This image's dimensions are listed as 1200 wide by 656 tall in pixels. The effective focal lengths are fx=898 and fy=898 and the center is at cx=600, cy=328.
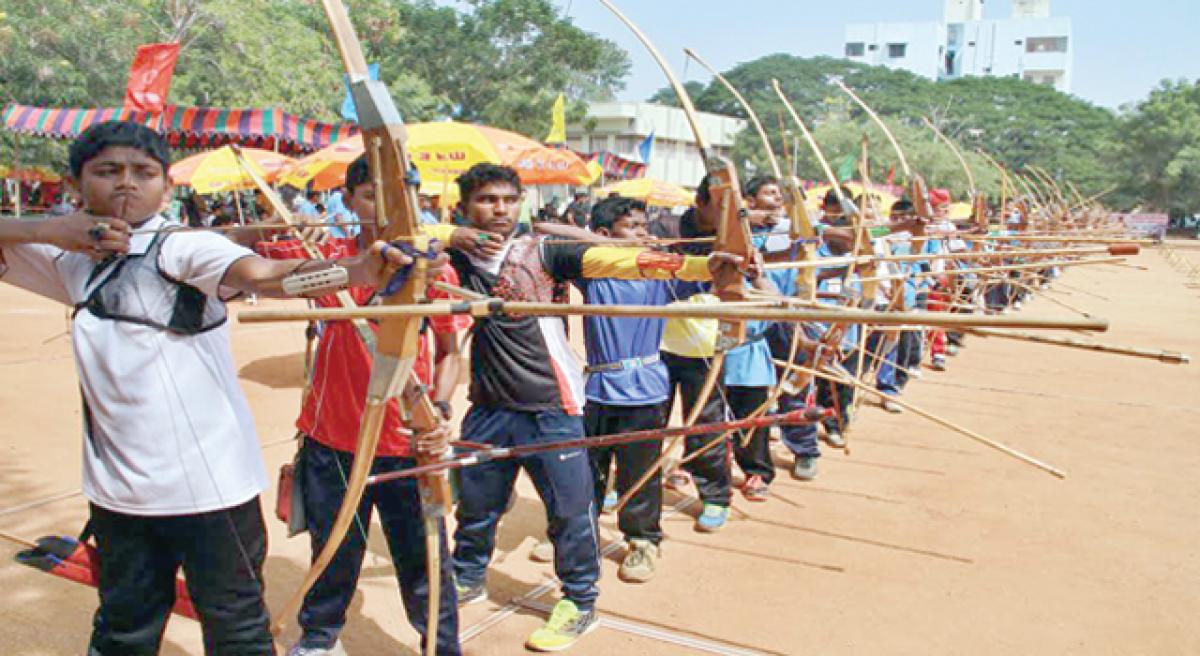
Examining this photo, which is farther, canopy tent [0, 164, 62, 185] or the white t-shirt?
canopy tent [0, 164, 62, 185]

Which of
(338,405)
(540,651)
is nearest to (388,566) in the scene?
(540,651)

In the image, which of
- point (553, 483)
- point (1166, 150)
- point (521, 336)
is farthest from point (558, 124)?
point (1166, 150)

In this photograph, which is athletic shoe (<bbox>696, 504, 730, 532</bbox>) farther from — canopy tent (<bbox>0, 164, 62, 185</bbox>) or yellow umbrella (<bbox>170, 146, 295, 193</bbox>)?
canopy tent (<bbox>0, 164, 62, 185</bbox>)

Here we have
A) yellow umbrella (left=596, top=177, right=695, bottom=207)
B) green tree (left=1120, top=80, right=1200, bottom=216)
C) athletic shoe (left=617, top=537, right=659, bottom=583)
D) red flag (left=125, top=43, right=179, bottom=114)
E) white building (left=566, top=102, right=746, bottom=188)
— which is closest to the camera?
athletic shoe (left=617, top=537, right=659, bottom=583)

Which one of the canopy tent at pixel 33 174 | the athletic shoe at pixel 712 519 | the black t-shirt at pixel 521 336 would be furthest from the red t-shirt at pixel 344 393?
the canopy tent at pixel 33 174

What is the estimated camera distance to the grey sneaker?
5000 millimetres

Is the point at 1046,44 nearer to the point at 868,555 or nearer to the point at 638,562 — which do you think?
the point at 868,555

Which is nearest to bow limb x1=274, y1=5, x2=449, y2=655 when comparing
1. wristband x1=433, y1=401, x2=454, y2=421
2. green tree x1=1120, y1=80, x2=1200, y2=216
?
wristband x1=433, y1=401, x2=454, y2=421

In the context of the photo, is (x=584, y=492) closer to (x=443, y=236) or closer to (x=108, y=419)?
(x=443, y=236)

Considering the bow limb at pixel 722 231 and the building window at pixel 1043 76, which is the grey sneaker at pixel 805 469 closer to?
the bow limb at pixel 722 231

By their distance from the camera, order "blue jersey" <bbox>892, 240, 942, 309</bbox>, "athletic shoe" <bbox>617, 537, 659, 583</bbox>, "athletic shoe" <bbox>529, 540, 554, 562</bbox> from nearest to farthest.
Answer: "athletic shoe" <bbox>617, 537, 659, 583</bbox>
"athletic shoe" <bbox>529, 540, 554, 562</bbox>
"blue jersey" <bbox>892, 240, 942, 309</bbox>

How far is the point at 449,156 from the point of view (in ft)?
23.7

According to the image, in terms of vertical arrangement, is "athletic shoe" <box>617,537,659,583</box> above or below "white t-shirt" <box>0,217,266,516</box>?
below

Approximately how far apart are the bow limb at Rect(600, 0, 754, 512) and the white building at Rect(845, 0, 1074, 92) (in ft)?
255
